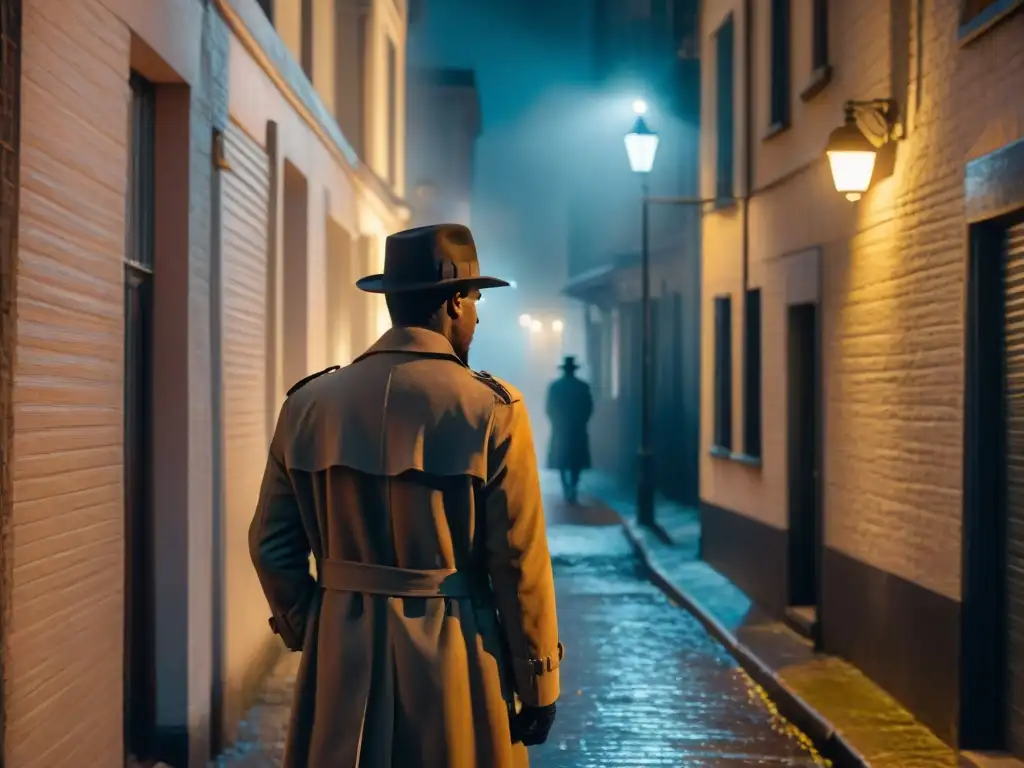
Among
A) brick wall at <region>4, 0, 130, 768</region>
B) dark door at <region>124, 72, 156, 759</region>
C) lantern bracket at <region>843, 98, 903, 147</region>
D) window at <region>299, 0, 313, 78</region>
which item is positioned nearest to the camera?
brick wall at <region>4, 0, 130, 768</region>

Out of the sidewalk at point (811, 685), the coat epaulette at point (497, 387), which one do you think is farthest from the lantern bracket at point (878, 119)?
the coat epaulette at point (497, 387)

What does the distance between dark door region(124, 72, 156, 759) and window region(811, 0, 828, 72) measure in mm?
5092

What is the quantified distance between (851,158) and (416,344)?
4.60m

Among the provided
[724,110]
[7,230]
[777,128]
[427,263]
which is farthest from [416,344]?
[724,110]

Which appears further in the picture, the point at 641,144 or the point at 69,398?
the point at 641,144

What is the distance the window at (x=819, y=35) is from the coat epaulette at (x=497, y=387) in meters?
6.20

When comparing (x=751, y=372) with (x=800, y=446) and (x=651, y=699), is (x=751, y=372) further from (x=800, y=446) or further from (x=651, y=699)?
(x=651, y=699)

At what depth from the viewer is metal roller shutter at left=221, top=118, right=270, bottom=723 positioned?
6.40 m

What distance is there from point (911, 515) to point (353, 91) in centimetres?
858

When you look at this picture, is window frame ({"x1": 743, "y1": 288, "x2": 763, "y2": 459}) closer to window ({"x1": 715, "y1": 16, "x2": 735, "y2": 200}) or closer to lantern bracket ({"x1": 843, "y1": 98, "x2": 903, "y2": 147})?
window ({"x1": 715, "y1": 16, "x2": 735, "y2": 200})

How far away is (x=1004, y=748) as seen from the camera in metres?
5.69

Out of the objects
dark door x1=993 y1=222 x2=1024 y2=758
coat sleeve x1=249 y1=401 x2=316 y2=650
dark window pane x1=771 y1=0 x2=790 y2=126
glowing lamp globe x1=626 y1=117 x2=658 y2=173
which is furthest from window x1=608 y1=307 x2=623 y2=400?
coat sleeve x1=249 y1=401 x2=316 y2=650

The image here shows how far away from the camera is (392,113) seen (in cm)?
1598

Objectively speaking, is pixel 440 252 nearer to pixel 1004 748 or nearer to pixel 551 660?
pixel 551 660
